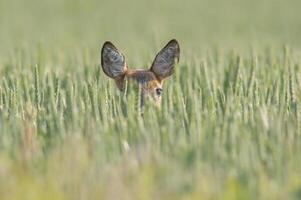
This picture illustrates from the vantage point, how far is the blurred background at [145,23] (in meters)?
21.7

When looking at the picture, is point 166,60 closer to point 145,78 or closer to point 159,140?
point 145,78

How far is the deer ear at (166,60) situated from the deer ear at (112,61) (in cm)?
32

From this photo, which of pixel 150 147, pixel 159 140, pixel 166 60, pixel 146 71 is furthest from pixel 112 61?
pixel 150 147

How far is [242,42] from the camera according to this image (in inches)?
825

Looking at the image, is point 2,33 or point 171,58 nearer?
point 171,58

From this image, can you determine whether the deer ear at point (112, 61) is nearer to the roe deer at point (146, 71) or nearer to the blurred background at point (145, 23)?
the roe deer at point (146, 71)

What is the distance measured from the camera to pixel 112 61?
32.7 feet

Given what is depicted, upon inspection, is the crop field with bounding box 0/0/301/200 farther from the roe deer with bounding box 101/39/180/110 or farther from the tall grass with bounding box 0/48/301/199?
the roe deer with bounding box 101/39/180/110

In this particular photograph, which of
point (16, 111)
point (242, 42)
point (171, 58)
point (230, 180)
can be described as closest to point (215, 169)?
point (230, 180)

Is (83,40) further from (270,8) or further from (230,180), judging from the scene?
(230,180)

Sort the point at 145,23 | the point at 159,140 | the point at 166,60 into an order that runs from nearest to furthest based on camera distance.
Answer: the point at 159,140, the point at 166,60, the point at 145,23

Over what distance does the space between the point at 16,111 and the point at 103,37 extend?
16956mm

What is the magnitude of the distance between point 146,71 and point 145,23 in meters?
18.1

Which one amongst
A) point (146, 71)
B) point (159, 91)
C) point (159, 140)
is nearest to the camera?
point (159, 140)
